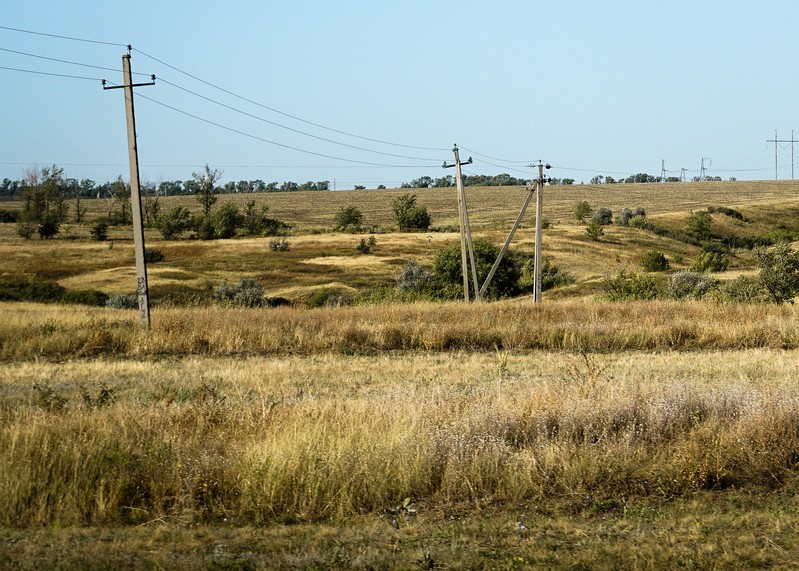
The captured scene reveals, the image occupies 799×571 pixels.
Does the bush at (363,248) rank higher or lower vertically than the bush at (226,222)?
lower

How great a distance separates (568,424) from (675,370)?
7284 millimetres

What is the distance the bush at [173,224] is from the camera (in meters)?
96.8

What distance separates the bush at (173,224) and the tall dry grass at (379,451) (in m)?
88.7

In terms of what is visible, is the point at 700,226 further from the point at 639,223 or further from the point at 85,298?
the point at 85,298

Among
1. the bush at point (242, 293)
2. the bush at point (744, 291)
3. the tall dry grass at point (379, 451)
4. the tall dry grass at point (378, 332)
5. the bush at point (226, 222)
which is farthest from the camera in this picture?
the bush at point (226, 222)

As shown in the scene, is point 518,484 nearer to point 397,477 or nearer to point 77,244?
point 397,477

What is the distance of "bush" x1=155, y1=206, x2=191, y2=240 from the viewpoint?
9675 cm

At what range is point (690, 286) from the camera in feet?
130

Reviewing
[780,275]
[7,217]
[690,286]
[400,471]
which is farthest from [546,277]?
[7,217]

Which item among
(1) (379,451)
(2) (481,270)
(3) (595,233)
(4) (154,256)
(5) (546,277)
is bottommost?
(5) (546,277)

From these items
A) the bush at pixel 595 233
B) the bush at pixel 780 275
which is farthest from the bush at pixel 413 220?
the bush at pixel 780 275

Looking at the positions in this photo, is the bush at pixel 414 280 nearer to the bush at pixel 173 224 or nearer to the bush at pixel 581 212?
the bush at pixel 173 224

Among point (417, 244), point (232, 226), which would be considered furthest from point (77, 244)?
point (417, 244)

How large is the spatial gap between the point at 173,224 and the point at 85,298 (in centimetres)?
5218
